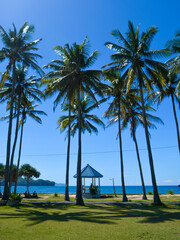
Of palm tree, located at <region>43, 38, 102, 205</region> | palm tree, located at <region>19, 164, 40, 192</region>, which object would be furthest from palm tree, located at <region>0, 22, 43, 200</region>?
palm tree, located at <region>19, 164, 40, 192</region>

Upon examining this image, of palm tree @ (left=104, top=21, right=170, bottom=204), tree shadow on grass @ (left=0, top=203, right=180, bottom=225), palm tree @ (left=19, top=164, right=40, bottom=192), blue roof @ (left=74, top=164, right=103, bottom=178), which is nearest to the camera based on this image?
tree shadow on grass @ (left=0, top=203, right=180, bottom=225)

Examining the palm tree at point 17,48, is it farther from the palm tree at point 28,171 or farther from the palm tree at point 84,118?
the palm tree at point 28,171

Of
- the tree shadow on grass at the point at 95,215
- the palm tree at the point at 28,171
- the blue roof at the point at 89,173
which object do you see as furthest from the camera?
the palm tree at the point at 28,171

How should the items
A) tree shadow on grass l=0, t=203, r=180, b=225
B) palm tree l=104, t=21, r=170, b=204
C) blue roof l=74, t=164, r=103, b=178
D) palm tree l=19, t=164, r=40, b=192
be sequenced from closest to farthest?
1. tree shadow on grass l=0, t=203, r=180, b=225
2. palm tree l=104, t=21, r=170, b=204
3. blue roof l=74, t=164, r=103, b=178
4. palm tree l=19, t=164, r=40, b=192

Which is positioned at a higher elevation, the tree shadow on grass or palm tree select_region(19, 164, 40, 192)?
palm tree select_region(19, 164, 40, 192)

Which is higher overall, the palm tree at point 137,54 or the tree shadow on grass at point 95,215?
the palm tree at point 137,54

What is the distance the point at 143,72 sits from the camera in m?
18.6

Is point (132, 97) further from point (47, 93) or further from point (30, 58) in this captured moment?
point (30, 58)

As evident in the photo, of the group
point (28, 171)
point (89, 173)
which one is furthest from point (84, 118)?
point (28, 171)

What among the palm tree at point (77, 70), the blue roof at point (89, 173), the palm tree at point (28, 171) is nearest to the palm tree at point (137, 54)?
the palm tree at point (77, 70)

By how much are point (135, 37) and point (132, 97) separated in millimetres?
7706

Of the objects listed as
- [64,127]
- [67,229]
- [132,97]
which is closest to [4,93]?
[64,127]

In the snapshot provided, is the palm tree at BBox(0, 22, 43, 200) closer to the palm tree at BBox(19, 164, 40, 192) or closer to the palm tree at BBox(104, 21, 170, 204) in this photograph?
the palm tree at BBox(104, 21, 170, 204)

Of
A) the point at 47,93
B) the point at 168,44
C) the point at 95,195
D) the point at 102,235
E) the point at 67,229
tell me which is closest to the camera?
the point at 102,235
